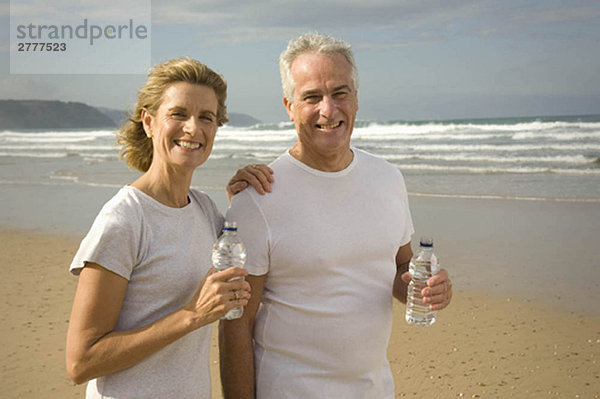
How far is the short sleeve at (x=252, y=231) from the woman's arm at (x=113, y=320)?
0.36m

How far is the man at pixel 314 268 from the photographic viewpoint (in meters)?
→ 2.57

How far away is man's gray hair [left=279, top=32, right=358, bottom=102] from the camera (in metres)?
2.64

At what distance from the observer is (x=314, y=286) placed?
2596mm

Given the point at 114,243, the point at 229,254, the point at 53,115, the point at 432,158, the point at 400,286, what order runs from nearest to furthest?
the point at 114,243
the point at 229,254
the point at 400,286
the point at 432,158
the point at 53,115

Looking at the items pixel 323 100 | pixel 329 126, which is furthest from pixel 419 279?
pixel 323 100

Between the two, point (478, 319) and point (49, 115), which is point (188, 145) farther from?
point (49, 115)

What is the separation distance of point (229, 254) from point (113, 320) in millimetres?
502

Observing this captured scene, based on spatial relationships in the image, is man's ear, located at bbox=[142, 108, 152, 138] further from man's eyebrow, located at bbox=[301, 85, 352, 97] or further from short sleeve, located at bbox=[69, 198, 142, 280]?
man's eyebrow, located at bbox=[301, 85, 352, 97]

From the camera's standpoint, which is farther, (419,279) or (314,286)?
(419,279)

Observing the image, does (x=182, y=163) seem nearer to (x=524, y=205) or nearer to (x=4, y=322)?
(x=4, y=322)

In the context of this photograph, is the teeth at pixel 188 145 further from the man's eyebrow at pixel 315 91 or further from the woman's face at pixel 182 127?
the man's eyebrow at pixel 315 91

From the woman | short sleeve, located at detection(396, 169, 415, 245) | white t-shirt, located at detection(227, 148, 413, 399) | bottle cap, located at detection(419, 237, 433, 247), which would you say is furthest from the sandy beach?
the woman

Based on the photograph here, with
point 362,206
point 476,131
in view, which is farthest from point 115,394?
point 476,131

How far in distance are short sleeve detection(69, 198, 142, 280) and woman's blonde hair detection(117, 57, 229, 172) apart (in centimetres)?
53
